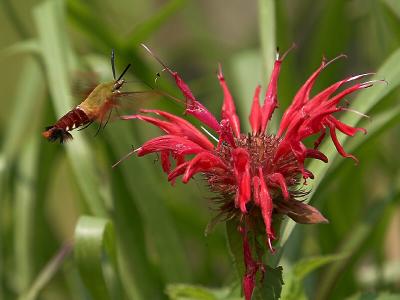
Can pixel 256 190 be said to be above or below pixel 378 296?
above

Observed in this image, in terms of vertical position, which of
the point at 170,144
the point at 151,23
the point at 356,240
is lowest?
the point at 356,240

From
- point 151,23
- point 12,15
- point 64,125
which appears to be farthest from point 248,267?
Answer: point 12,15

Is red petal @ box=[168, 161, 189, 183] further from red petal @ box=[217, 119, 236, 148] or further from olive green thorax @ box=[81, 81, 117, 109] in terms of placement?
olive green thorax @ box=[81, 81, 117, 109]

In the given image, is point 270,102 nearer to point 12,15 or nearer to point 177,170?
point 177,170

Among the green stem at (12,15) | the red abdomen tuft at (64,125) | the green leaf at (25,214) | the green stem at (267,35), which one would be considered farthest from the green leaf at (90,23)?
the red abdomen tuft at (64,125)

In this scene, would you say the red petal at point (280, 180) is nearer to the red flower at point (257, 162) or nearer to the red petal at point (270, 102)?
the red flower at point (257, 162)

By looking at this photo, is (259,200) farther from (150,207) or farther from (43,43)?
(43,43)

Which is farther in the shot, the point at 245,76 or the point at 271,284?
the point at 245,76

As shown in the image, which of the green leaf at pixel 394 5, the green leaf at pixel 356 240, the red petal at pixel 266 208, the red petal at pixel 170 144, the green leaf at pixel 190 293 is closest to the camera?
the red petal at pixel 266 208
